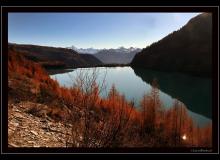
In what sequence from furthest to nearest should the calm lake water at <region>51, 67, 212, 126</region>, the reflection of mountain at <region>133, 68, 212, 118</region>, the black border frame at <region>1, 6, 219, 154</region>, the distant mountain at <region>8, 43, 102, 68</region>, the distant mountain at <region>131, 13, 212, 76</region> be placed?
the distant mountain at <region>131, 13, 212, 76</region> < the distant mountain at <region>8, 43, 102, 68</region> < the reflection of mountain at <region>133, 68, 212, 118</region> < the calm lake water at <region>51, 67, 212, 126</region> < the black border frame at <region>1, 6, 219, 154</region>

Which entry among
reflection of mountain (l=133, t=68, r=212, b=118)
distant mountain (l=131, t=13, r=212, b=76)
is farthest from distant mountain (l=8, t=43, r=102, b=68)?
distant mountain (l=131, t=13, r=212, b=76)

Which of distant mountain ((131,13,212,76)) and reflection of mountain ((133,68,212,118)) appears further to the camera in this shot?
distant mountain ((131,13,212,76))

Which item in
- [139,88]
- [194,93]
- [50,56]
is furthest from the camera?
[50,56]

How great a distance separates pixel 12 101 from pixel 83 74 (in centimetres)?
341

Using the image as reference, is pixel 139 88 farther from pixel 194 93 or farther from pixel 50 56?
pixel 50 56

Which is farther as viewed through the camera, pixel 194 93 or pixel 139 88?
pixel 194 93

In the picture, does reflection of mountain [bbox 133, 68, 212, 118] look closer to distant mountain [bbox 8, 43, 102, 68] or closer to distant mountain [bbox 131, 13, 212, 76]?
distant mountain [bbox 8, 43, 102, 68]

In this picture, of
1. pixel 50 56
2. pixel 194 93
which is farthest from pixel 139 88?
pixel 50 56

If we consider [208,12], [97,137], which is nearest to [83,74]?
[97,137]
